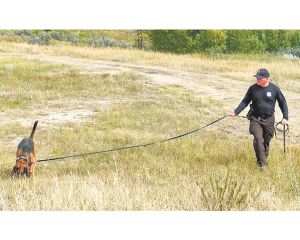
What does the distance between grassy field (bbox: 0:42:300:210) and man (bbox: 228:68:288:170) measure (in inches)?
18.3

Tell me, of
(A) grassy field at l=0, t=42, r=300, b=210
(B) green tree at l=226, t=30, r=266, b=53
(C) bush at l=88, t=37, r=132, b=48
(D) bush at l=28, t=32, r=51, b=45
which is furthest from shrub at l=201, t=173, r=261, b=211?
(D) bush at l=28, t=32, r=51, b=45

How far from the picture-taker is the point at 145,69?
24.9 m

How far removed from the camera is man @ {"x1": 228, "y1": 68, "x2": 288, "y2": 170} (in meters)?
9.57

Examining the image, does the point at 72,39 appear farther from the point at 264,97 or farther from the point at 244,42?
the point at 264,97

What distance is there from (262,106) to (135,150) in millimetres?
3713

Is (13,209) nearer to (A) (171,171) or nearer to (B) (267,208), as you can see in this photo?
(B) (267,208)

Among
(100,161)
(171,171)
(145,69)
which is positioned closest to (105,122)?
(100,161)

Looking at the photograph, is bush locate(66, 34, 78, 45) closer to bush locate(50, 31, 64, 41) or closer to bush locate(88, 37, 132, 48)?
bush locate(50, 31, 64, 41)

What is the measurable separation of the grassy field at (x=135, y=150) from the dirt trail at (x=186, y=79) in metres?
0.35

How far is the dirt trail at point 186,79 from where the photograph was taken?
20.1 m

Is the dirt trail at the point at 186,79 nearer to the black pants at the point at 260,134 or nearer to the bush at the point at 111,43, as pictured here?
the bush at the point at 111,43

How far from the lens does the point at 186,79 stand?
77.6 feet

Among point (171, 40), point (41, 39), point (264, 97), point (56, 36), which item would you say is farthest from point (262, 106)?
point (41, 39)

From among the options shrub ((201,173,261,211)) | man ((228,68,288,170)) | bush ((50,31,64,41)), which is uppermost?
bush ((50,31,64,41))
